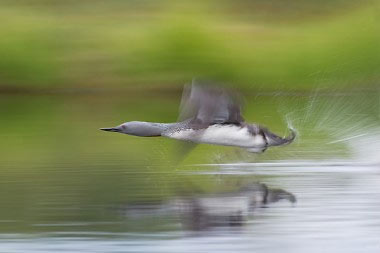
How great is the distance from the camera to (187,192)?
41.2 feet

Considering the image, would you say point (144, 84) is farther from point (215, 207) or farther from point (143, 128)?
point (215, 207)

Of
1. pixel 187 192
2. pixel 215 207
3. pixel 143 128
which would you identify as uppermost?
pixel 143 128

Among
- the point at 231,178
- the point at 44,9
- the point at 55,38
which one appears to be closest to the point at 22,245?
the point at 231,178

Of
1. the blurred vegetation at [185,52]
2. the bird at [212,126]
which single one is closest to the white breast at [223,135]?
the bird at [212,126]

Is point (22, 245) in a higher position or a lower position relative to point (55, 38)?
lower

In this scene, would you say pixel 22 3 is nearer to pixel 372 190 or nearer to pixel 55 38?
pixel 55 38

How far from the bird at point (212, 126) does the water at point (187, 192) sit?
523 mm

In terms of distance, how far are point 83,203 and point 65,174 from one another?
81.2 inches

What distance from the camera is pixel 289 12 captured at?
38094 mm

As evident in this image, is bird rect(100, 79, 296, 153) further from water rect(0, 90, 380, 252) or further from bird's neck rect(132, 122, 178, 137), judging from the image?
water rect(0, 90, 380, 252)

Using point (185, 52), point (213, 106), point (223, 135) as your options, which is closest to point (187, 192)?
point (223, 135)

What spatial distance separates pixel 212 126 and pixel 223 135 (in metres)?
0.13

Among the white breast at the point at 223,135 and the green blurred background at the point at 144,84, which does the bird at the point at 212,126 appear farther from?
the green blurred background at the point at 144,84

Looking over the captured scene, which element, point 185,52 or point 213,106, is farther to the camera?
point 185,52
